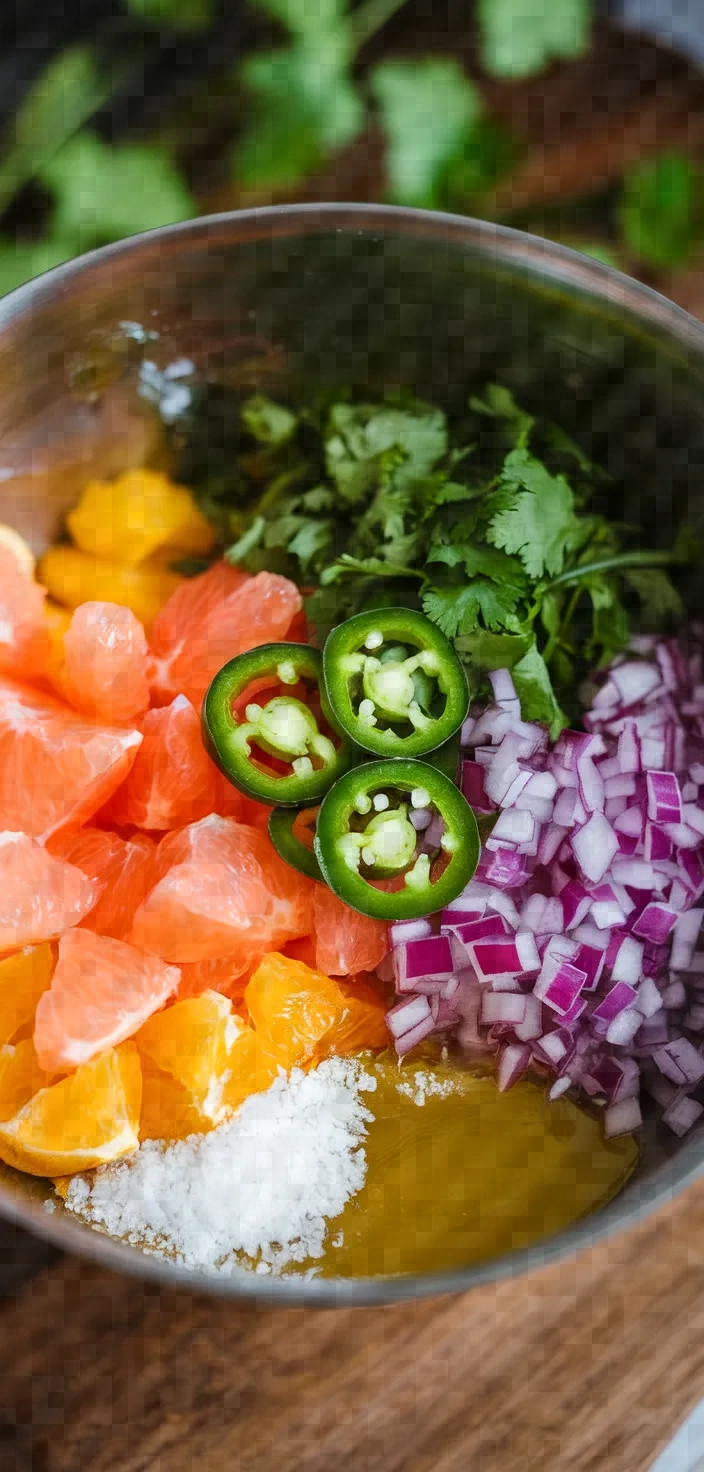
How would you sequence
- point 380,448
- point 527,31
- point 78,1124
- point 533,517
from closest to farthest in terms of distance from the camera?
point 78,1124 → point 533,517 → point 380,448 → point 527,31

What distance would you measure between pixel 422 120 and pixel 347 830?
120cm

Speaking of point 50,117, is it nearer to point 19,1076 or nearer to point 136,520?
point 136,520

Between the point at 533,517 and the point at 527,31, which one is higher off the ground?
the point at 527,31

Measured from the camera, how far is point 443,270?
1405 mm

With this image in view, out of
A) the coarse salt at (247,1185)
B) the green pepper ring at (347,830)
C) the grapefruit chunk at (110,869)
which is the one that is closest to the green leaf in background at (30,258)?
the grapefruit chunk at (110,869)

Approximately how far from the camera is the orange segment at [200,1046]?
111 cm

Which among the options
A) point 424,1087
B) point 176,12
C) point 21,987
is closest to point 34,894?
point 21,987

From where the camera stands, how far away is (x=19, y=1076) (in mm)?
1140

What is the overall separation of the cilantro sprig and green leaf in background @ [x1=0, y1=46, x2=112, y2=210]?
29.1 inches

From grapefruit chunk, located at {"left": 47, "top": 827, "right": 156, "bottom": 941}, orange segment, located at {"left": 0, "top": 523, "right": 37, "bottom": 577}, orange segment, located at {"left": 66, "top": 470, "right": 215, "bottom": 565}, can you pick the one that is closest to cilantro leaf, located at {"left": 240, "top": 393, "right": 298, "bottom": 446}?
orange segment, located at {"left": 66, "top": 470, "right": 215, "bottom": 565}

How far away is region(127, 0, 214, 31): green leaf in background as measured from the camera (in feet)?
6.13

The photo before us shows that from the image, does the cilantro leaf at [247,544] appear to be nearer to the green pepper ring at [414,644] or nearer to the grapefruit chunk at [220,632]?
the grapefruit chunk at [220,632]

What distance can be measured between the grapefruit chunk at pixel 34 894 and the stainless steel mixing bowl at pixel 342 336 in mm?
491

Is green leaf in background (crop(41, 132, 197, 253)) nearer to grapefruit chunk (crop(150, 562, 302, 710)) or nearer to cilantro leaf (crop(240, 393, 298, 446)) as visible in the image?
cilantro leaf (crop(240, 393, 298, 446))
